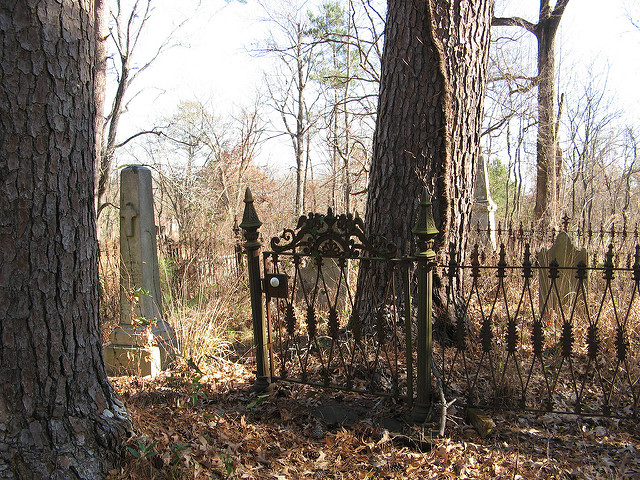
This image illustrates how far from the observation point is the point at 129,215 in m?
4.46

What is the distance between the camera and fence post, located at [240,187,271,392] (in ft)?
11.0

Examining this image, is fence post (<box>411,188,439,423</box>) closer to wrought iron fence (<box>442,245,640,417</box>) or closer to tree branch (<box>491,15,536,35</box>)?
wrought iron fence (<box>442,245,640,417</box>)

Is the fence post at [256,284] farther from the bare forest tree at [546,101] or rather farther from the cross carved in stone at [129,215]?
the bare forest tree at [546,101]

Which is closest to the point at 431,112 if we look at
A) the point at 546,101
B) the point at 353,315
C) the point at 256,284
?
the point at 353,315

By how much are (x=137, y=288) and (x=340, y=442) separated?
2.68 m

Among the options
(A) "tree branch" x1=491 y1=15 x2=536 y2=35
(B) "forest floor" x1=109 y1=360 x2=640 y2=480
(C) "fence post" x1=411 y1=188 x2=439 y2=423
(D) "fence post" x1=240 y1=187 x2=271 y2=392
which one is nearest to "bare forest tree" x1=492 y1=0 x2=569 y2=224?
(A) "tree branch" x1=491 y1=15 x2=536 y2=35

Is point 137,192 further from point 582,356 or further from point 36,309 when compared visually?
point 582,356

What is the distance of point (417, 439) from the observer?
2881 millimetres

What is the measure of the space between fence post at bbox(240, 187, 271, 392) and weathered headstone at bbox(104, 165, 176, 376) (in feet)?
4.21

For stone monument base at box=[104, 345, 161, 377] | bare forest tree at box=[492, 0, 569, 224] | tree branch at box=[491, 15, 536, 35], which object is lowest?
stone monument base at box=[104, 345, 161, 377]

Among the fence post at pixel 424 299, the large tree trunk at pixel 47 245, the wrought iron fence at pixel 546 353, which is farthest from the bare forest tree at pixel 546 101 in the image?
the large tree trunk at pixel 47 245

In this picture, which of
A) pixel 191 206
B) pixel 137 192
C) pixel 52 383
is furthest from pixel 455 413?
pixel 191 206

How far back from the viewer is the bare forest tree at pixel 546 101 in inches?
468

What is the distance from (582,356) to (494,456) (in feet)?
7.09
